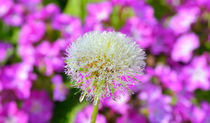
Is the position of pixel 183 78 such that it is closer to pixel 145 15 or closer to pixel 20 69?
pixel 145 15

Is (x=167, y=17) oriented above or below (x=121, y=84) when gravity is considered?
above

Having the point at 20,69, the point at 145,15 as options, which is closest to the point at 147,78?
the point at 145,15

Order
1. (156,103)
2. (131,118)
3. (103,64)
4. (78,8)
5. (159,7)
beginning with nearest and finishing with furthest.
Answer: (103,64) < (131,118) < (156,103) < (78,8) < (159,7)

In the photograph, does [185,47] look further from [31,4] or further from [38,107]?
[31,4]

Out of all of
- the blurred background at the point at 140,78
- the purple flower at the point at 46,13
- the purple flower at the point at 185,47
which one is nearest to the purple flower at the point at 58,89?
the blurred background at the point at 140,78

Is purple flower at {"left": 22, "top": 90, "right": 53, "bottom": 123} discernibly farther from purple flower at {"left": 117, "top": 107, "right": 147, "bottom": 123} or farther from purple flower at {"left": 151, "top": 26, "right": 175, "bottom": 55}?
purple flower at {"left": 151, "top": 26, "right": 175, "bottom": 55}

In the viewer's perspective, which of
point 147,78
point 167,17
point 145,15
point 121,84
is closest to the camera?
point 121,84

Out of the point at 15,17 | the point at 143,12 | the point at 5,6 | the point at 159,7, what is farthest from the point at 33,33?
the point at 159,7
